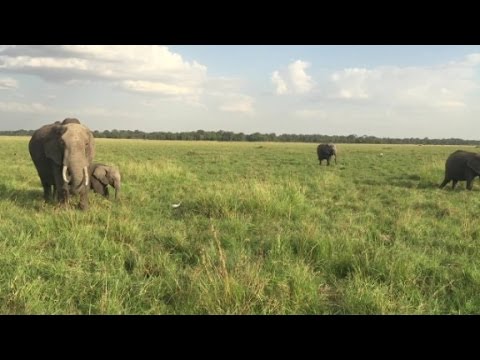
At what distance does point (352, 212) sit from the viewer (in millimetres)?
9266

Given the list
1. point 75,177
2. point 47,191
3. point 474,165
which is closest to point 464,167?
point 474,165

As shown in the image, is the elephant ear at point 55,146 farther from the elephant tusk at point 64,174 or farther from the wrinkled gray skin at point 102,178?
the wrinkled gray skin at point 102,178

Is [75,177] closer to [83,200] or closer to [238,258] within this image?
[83,200]

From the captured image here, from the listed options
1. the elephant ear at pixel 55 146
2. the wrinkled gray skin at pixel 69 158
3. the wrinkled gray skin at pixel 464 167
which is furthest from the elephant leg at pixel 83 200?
the wrinkled gray skin at pixel 464 167

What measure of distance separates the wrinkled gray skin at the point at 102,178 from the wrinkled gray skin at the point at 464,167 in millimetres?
9991

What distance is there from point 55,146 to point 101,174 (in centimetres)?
162

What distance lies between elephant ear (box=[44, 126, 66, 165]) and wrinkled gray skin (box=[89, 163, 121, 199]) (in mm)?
1344

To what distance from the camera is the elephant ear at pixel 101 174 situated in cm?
1013

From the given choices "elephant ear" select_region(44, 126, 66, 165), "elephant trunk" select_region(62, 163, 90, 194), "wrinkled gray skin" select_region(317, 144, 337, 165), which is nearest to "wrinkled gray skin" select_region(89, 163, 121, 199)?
"elephant ear" select_region(44, 126, 66, 165)

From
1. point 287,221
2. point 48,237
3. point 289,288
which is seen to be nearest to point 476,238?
point 287,221

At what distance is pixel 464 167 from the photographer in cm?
1305

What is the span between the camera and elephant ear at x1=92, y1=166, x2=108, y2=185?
33.2 ft
